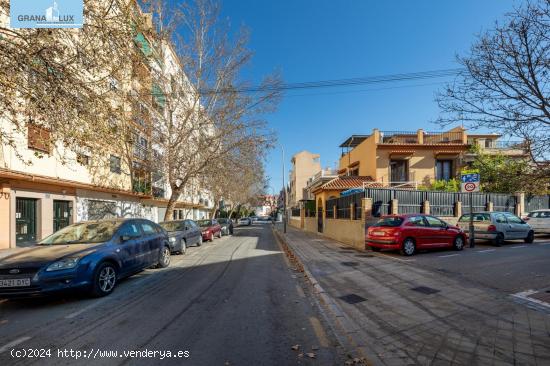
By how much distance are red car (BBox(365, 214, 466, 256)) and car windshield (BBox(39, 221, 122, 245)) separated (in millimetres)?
8987

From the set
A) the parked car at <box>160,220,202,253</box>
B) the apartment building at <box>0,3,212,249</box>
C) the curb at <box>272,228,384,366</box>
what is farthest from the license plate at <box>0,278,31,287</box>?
the parked car at <box>160,220,202,253</box>

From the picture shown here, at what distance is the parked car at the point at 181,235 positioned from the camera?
12567 mm

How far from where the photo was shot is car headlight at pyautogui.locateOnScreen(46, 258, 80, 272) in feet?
17.7

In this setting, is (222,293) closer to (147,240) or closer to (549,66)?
(147,240)

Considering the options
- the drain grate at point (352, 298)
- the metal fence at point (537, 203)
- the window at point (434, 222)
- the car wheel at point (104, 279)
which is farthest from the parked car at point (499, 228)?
the car wheel at point (104, 279)

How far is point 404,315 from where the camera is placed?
4914 mm

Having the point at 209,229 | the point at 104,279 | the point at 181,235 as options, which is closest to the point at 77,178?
the point at 181,235

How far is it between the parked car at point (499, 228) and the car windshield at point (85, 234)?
14.7 m

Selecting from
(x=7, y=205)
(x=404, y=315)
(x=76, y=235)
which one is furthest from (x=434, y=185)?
(x=7, y=205)

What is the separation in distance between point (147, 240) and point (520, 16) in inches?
374

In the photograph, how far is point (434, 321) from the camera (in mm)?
4602

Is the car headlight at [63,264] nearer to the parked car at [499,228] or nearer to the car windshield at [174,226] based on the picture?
the car windshield at [174,226]

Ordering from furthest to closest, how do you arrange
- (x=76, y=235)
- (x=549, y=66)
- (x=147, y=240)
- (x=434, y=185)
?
(x=434, y=185)
(x=147, y=240)
(x=76, y=235)
(x=549, y=66)

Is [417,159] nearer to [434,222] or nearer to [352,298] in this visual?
[434,222]
